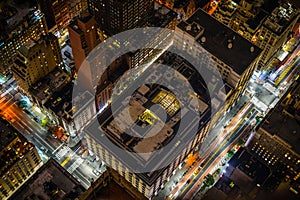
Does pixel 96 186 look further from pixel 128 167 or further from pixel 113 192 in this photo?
pixel 128 167

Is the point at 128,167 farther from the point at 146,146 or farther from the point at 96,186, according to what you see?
the point at 96,186

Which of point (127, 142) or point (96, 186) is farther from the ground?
point (127, 142)

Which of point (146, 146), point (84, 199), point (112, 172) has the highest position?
point (146, 146)

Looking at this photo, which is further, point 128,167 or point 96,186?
point 128,167

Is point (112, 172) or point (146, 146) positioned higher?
point (146, 146)

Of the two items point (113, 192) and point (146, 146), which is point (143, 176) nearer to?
point (146, 146)

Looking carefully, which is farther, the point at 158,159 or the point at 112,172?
the point at 158,159

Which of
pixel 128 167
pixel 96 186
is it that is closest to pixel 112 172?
pixel 96 186

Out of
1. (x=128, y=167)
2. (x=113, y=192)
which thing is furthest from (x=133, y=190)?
(x=128, y=167)
